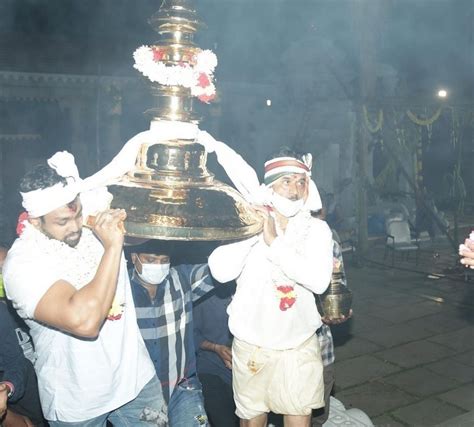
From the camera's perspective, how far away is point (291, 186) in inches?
141

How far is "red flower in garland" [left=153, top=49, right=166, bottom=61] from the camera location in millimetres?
1894

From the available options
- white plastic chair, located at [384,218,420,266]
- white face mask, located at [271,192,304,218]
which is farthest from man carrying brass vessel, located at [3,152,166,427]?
white plastic chair, located at [384,218,420,266]

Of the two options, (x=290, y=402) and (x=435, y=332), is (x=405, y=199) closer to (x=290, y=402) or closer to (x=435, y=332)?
(x=435, y=332)

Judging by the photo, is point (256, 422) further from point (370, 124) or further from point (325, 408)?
point (370, 124)

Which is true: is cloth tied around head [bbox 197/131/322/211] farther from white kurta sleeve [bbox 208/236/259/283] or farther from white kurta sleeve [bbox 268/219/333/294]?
white kurta sleeve [bbox 208/236/259/283]

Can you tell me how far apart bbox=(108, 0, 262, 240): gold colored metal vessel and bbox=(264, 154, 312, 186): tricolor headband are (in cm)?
158

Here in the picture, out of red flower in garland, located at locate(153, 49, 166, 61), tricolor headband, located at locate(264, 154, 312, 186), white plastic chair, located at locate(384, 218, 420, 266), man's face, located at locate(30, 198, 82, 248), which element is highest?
red flower in garland, located at locate(153, 49, 166, 61)

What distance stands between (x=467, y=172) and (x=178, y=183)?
18.4 m

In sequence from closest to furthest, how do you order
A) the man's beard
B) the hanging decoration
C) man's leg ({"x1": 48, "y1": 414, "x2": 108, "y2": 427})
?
the man's beard
man's leg ({"x1": 48, "y1": 414, "x2": 108, "y2": 427})
the hanging decoration

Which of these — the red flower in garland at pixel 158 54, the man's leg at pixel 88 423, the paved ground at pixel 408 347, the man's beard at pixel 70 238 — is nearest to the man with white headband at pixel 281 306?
the man's leg at pixel 88 423

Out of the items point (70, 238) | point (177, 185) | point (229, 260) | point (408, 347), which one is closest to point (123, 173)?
point (177, 185)

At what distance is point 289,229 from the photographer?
11.7ft

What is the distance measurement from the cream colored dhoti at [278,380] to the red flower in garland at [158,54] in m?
2.10

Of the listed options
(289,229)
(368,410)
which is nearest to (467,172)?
(368,410)
